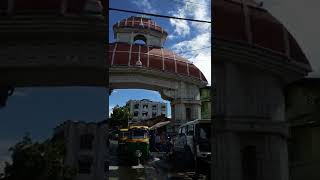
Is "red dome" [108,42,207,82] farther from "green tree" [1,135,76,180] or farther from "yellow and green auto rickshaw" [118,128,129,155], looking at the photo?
"green tree" [1,135,76,180]

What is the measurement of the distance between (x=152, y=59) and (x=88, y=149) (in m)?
0.40

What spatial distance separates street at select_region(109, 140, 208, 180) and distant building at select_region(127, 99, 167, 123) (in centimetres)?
13

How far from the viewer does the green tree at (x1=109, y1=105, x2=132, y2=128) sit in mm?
1461

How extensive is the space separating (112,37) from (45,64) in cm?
25

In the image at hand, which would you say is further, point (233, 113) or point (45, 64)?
point (233, 113)

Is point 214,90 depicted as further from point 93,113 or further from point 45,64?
point 45,64

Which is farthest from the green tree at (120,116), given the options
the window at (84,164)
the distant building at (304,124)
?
the distant building at (304,124)

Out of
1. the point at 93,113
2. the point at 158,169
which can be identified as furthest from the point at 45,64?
the point at 158,169

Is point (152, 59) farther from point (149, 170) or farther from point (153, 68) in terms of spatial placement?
point (149, 170)

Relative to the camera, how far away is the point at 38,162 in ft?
4.55

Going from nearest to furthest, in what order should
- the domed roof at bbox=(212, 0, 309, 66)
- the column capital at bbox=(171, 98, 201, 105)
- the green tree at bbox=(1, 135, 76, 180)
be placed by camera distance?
the green tree at bbox=(1, 135, 76, 180) → the column capital at bbox=(171, 98, 201, 105) → the domed roof at bbox=(212, 0, 309, 66)

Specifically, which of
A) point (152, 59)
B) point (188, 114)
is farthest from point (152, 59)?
point (188, 114)

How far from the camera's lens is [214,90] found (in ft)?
5.21

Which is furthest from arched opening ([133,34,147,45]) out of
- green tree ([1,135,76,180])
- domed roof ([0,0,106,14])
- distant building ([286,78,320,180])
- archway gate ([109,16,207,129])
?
distant building ([286,78,320,180])
